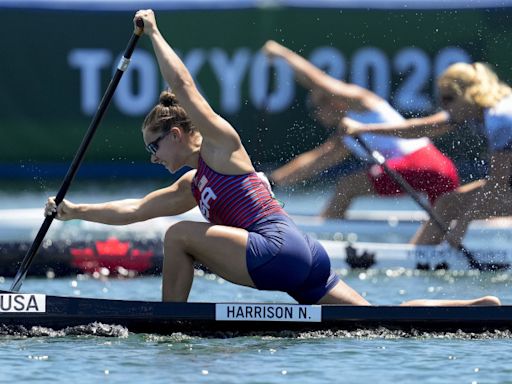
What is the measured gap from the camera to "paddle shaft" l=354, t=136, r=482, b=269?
39.1 feet

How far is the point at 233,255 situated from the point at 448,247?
4451mm

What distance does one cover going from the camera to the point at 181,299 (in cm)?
796

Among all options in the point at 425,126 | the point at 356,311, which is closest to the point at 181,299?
the point at 356,311

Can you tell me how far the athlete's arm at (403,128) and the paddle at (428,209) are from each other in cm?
16

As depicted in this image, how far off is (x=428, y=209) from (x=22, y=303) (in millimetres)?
4844

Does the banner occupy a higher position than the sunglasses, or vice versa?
the banner

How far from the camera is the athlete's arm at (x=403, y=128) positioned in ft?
40.0

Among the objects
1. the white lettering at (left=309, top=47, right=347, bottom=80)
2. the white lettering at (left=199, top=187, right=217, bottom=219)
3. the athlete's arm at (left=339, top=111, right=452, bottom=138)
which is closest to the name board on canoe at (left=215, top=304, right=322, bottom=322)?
the white lettering at (left=199, top=187, right=217, bottom=219)

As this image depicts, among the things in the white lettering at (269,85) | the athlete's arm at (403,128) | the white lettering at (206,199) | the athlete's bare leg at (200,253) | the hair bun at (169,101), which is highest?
the white lettering at (269,85)

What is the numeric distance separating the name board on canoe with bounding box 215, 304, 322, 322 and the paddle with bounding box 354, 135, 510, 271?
4.20 metres

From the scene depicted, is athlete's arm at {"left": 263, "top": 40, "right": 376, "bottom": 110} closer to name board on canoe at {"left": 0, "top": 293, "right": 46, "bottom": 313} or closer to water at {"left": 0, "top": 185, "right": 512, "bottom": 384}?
water at {"left": 0, "top": 185, "right": 512, "bottom": 384}

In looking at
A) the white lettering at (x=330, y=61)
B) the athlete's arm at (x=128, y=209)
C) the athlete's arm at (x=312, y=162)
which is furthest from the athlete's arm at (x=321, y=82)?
the athlete's arm at (x=128, y=209)

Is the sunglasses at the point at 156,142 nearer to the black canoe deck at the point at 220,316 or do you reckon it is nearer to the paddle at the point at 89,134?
the paddle at the point at 89,134

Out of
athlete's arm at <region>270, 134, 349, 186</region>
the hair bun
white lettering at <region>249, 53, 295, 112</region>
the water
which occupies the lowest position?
the water
